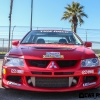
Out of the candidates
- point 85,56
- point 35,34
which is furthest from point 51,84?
point 35,34

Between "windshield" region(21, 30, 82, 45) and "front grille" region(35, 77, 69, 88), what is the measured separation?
1640mm

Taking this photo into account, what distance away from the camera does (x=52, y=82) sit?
4070mm

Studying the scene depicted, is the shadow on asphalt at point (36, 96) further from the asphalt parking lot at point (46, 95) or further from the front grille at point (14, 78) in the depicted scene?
the front grille at point (14, 78)

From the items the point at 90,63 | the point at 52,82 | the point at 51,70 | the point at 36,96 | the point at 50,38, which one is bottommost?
the point at 36,96

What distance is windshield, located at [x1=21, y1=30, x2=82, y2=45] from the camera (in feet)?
18.4

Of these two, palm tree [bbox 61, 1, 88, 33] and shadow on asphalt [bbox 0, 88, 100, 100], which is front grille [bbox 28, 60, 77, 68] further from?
palm tree [bbox 61, 1, 88, 33]

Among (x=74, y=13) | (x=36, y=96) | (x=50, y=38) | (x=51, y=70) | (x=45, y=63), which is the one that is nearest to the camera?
(x=51, y=70)

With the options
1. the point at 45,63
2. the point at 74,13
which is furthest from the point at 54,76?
the point at 74,13

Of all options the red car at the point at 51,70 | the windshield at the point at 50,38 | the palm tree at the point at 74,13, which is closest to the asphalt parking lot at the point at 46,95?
the red car at the point at 51,70

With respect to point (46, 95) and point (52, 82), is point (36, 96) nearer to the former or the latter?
point (46, 95)

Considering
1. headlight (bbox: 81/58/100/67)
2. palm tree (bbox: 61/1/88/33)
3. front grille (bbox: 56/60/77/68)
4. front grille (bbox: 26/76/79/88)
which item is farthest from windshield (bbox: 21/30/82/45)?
palm tree (bbox: 61/1/88/33)

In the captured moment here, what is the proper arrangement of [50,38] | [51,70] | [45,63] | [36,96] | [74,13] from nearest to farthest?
[51,70] < [45,63] < [36,96] < [50,38] < [74,13]

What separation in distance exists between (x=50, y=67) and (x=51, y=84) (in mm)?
308

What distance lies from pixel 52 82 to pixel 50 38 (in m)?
2.28
